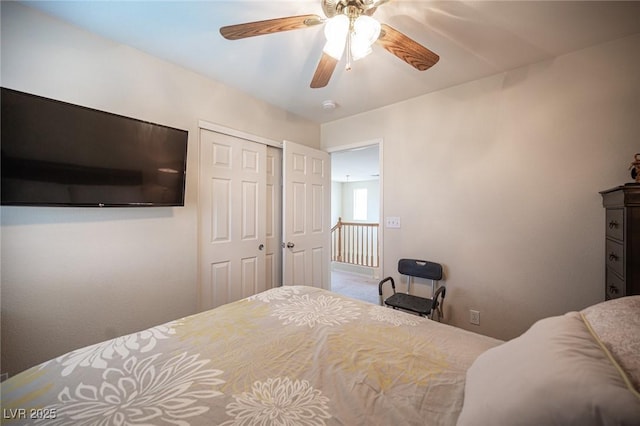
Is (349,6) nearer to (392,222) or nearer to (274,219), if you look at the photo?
(392,222)

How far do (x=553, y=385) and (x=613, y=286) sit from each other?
5.66ft

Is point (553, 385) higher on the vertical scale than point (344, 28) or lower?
lower

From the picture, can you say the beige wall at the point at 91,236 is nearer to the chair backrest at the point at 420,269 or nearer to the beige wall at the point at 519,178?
the chair backrest at the point at 420,269

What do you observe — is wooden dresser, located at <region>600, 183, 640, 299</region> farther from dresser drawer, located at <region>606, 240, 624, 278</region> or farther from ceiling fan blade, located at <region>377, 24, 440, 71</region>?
ceiling fan blade, located at <region>377, 24, 440, 71</region>

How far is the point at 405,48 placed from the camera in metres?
1.36

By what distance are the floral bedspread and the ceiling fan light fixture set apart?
1.48 meters

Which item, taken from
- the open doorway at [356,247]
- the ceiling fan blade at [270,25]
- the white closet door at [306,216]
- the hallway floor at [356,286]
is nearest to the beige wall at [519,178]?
the open doorway at [356,247]

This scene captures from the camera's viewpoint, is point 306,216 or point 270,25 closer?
point 270,25

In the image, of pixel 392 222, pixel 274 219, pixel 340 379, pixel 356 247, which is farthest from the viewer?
pixel 356 247

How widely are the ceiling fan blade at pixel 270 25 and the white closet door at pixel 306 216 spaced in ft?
4.70

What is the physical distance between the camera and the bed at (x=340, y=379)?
515 millimetres

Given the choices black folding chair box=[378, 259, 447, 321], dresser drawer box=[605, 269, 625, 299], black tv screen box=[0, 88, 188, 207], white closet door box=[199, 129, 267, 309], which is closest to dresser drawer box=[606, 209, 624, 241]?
dresser drawer box=[605, 269, 625, 299]

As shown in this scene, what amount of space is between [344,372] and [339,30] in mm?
1551

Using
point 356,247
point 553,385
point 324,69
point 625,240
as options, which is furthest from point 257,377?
point 356,247
